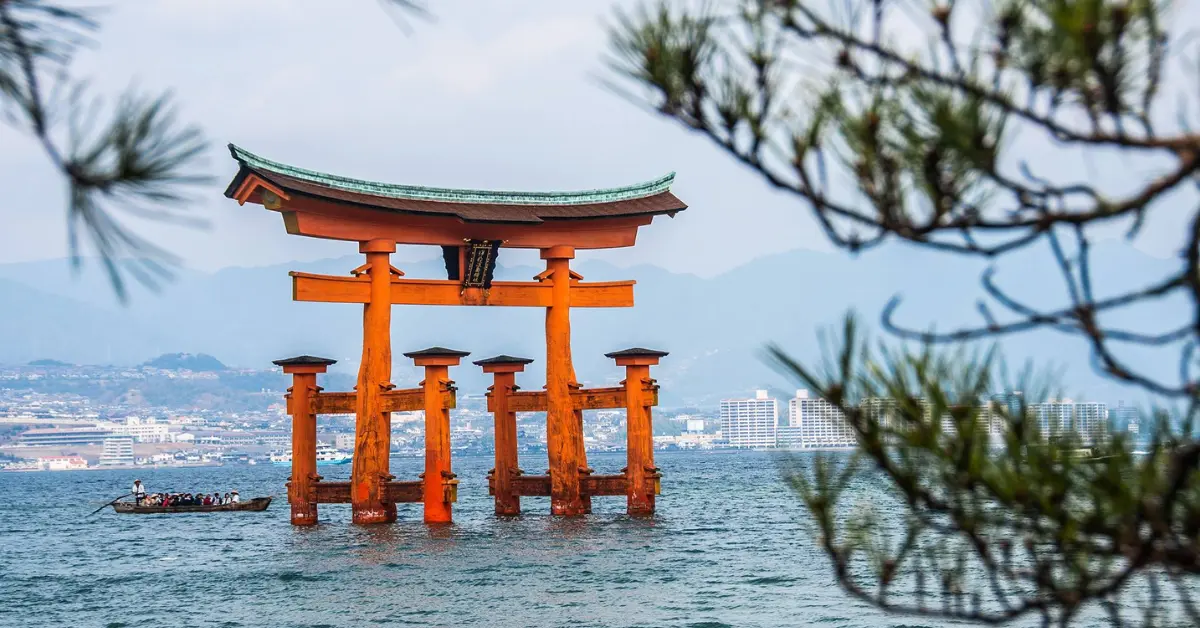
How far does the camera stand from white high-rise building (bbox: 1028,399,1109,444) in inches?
136

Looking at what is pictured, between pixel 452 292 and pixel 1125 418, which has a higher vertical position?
pixel 452 292

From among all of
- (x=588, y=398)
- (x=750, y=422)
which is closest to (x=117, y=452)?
(x=750, y=422)

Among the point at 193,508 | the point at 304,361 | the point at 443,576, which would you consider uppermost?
the point at 304,361

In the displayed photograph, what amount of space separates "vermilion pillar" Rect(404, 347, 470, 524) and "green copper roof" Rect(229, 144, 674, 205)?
2727mm

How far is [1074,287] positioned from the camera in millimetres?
2902

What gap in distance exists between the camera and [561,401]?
883 inches

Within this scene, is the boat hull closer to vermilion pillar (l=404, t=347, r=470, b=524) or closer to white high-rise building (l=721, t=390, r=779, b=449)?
white high-rise building (l=721, t=390, r=779, b=449)

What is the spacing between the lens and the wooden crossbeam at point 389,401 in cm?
2095

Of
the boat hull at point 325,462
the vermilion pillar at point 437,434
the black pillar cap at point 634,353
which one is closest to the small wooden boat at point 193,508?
the vermilion pillar at point 437,434

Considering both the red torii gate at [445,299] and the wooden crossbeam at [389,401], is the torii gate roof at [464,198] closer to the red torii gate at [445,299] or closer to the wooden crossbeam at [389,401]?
the red torii gate at [445,299]

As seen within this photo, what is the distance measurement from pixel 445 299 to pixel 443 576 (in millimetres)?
5952

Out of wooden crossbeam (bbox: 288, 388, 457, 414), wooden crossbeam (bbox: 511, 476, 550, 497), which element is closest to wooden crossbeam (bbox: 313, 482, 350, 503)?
wooden crossbeam (bbox: 288, 388, 457, 414)

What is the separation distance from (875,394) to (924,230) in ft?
1.27

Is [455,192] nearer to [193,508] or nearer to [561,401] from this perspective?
[561,401]
